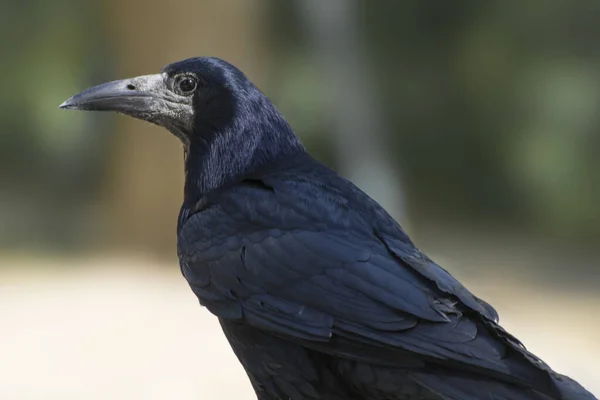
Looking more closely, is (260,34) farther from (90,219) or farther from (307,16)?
(90,219)

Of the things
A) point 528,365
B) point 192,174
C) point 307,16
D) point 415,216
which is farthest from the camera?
point 415,216

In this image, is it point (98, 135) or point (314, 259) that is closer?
point (314, 259)

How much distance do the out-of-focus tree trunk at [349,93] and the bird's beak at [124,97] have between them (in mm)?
3858

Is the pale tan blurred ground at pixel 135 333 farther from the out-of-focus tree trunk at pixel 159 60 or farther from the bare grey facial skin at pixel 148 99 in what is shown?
the bare grey facial skin at pixel 148 99

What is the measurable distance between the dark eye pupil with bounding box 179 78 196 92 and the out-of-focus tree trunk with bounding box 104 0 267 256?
132 inches

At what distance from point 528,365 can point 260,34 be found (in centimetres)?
482

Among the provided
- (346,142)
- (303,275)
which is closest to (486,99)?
(346,142)

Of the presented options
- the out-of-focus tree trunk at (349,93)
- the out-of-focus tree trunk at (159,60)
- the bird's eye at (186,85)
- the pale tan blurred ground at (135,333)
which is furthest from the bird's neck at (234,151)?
the out-of-focus tree trunk at (349,93)

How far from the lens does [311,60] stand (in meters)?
6.75

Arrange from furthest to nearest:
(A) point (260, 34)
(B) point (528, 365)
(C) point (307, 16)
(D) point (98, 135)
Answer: (D) point (98, 135)
(C) point (307, 16)
(A) point (260, 34)
(B) point (528, 365)

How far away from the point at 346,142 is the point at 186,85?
4.12 metres

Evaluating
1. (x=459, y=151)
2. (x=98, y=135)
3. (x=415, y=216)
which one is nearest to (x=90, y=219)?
(x=98, y=135)

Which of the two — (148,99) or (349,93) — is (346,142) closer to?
(349,93)

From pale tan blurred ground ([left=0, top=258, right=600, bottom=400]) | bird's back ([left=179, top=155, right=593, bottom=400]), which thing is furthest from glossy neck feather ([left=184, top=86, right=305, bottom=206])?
pale tan blurred ground ([left=0, top=258, right=600, bottom=400])
